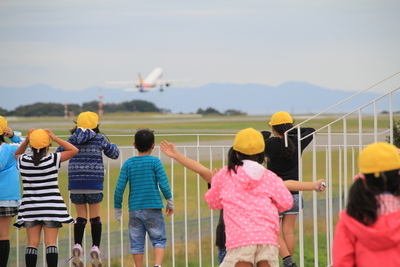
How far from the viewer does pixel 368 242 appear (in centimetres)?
282

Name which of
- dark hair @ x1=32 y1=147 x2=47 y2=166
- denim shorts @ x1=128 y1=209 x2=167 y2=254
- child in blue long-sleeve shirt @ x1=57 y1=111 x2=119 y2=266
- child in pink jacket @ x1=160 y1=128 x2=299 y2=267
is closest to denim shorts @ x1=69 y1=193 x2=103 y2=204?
child in blue long-sleeve shirt @ x1=57 y1=111 x2=119 y2=266

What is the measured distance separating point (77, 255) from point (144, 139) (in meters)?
1.23

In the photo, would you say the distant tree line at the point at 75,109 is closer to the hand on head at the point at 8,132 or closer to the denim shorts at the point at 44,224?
the hand on head at the point at 8,132

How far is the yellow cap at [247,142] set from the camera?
11.9 feet

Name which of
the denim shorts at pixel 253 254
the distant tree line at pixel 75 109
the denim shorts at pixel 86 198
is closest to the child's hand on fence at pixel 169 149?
the denim shorts at pixel 253 254

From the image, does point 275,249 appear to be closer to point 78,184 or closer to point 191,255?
point 78,184

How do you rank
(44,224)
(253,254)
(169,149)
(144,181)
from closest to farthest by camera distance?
(253,254), (169,149), (44,224), (144,181)

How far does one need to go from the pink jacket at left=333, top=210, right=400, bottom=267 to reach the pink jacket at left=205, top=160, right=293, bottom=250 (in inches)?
27.1

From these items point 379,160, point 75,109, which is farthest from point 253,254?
point 75,109

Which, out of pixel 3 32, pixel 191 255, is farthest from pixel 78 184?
pixel 3 32

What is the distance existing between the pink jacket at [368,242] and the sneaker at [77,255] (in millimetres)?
2889

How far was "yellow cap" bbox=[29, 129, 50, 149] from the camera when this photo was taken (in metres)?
4.59

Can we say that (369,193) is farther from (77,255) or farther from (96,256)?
(77,255)

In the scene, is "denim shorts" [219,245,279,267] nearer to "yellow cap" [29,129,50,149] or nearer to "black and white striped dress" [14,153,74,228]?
"black and white striped dress" [14,153,74,228]
